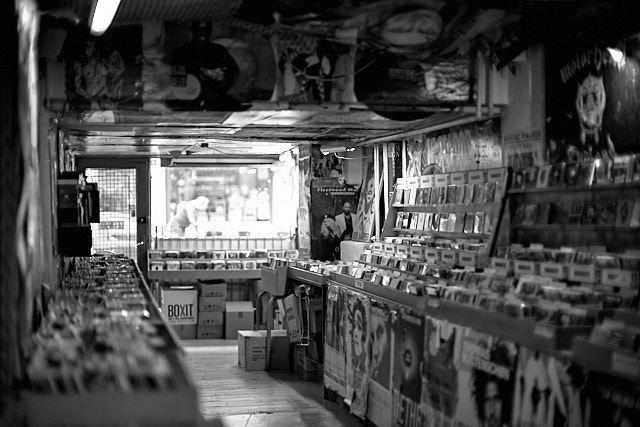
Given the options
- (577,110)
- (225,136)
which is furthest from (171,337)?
Answer: (225,136)

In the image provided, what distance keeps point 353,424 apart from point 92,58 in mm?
3506

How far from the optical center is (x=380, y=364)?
246 inches

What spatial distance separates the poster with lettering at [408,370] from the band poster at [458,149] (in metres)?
1.64

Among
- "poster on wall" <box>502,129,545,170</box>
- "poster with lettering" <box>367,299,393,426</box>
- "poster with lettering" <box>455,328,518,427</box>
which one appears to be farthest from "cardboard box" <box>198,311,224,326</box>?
"poster with lettering" <box>455,328,518,427</box>

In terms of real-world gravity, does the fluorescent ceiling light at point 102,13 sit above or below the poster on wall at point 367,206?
above

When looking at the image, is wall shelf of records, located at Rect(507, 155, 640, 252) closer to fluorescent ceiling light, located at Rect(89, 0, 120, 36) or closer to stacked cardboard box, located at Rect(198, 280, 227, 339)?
fluorescent ceiling light, located at Rect(89, 0, 120, 36)

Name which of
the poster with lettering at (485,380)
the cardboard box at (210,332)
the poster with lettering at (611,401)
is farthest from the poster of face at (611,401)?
the cardboard box at (210,332)

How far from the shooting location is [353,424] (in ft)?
22.4

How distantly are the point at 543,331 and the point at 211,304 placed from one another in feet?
26.3

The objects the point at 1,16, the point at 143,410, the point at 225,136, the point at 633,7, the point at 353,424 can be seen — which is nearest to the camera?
the point at 143,410

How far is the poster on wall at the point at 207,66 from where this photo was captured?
5.62 meters

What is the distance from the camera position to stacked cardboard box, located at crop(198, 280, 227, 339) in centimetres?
1152

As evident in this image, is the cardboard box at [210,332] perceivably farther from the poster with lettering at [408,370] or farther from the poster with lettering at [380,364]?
the poster with lettering at [408,370]

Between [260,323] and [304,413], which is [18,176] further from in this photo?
[260,323]
